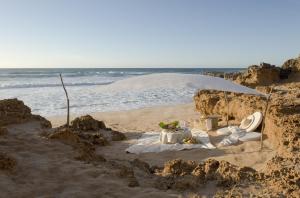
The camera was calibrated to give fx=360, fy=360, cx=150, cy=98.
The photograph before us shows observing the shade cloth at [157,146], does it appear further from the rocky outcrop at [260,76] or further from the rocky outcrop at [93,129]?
the rocky outcrop at [260,76]

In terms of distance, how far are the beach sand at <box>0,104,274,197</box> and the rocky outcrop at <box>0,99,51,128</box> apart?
0.25 meters

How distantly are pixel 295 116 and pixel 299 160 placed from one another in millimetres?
4076

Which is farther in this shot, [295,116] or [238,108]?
[238,108]

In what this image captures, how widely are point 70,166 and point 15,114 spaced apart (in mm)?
5189

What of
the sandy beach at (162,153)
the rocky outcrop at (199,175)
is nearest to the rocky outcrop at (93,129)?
the sandy beach at (162,153)

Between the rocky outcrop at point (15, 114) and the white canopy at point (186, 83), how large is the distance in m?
3.50

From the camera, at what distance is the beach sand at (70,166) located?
5.18m

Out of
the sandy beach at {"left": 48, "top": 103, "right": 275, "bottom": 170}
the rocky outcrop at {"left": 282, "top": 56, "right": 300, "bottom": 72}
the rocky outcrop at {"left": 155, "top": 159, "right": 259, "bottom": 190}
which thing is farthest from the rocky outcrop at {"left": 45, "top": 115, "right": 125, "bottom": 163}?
the rocky outcrop at {"left": 282, "top": 56, "right": 300, "bottom": 72}

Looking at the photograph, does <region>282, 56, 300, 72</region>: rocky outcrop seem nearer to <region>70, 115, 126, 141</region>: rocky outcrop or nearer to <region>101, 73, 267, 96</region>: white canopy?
<region>101, 73, 267, 96</region>: white canopy

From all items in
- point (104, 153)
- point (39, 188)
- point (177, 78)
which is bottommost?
point (104, 153)

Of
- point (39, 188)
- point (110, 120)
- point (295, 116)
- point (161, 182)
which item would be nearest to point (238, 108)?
point (295, 116)

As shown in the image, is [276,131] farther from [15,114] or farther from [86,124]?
[15,114]

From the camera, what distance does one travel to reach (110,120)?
15469mm

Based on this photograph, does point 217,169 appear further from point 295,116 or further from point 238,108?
point 238,108
